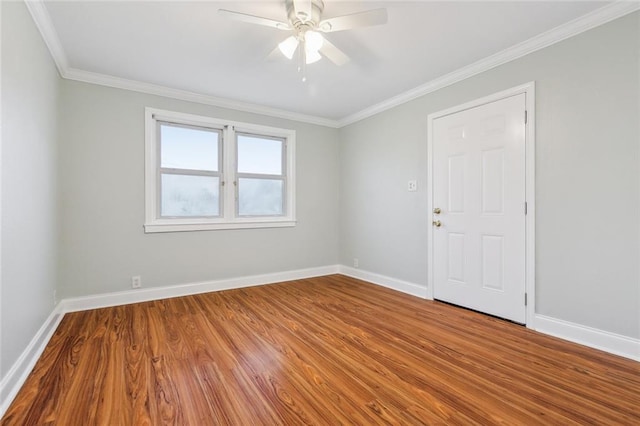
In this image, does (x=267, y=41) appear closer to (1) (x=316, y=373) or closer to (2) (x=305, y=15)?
(2) (x=305, y=15)

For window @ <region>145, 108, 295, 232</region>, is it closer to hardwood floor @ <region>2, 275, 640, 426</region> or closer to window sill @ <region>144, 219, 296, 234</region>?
window sill @ <region>144, 219, 296, 234</region>

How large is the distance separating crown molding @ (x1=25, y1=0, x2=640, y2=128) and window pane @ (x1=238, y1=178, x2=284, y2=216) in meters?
1.00

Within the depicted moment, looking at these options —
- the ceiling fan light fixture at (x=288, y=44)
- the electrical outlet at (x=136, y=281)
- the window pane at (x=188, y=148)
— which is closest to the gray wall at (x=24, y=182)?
the electrical outlet at (x=136, y=281)

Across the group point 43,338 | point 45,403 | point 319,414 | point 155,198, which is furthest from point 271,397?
point 155,198

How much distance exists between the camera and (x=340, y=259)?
4.79m

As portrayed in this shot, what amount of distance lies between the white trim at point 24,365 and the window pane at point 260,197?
223cm

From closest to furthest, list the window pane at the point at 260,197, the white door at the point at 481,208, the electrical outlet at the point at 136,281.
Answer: the white door at the point at 481,208
the electrical outlet at the point at 136,281
the window pane at the point at 260,197

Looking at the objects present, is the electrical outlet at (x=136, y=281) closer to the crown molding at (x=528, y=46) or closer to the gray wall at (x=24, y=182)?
the gray wall at (x=24, y=182)

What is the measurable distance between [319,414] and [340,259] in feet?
11.0

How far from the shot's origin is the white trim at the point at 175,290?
2997 millimetres


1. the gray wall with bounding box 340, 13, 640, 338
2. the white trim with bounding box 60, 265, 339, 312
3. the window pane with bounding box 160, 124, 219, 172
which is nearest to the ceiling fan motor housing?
the gray wall with bounding box 340, 13, 640, 338

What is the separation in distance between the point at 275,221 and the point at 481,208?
2.65m

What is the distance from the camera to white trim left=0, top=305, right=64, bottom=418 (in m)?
1.51

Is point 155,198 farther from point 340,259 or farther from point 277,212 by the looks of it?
point 340,259
